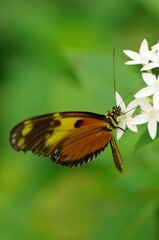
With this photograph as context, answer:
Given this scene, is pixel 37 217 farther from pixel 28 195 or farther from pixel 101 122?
pixel 101 122

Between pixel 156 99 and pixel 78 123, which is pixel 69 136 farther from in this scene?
pixel 156 99

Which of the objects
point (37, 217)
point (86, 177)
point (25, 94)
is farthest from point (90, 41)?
point (37, 217)

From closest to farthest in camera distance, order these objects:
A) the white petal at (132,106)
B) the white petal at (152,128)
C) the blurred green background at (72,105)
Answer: the white petal at (152,128) < the white petal at (132,106) < the blurred green background at (72,105)

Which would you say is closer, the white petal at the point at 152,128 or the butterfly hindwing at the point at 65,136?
the white petal at the point at 152,128

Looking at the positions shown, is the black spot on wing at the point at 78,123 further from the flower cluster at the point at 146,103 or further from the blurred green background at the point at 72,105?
the blurred green background at the point at 72,105

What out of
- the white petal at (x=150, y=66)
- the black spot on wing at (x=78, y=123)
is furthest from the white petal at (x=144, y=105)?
the black spot on wing at (x=78, y=123)

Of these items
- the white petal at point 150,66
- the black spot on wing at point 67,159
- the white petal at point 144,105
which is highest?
the white petal at point 150,66

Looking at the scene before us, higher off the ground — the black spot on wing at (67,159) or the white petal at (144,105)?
the white petal at (144,105)

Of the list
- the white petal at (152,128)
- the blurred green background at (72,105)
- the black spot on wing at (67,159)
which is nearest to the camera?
the white petal at (152,128)
